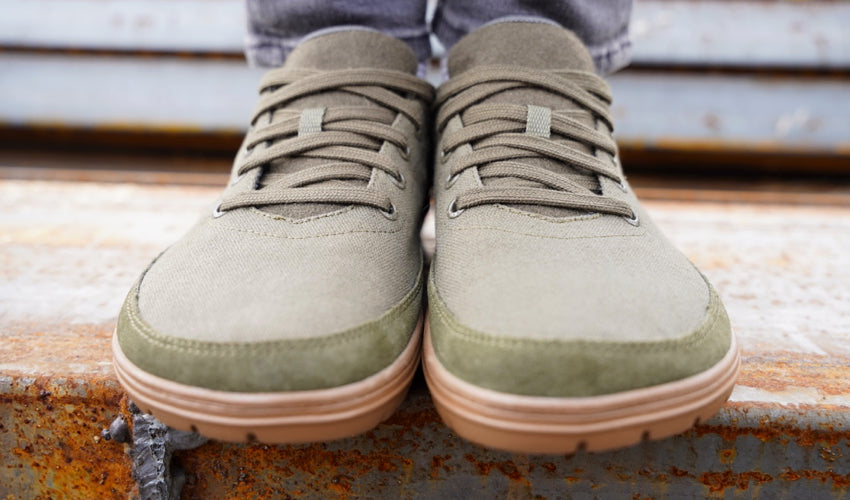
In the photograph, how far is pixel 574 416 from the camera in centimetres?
50

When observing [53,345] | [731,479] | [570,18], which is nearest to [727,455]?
[731,479]

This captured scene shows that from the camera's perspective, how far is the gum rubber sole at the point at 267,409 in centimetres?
51

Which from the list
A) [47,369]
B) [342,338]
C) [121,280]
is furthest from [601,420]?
[121,280]

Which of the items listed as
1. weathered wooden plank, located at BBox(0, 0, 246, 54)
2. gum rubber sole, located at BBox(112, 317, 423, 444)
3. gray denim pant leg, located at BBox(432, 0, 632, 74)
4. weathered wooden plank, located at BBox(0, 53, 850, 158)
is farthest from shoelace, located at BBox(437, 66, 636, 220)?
weathered wooden plank, located at BBox(0, 0, 246, 54)

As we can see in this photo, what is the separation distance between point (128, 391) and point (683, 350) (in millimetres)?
520

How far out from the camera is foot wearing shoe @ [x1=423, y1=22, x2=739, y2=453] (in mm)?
506

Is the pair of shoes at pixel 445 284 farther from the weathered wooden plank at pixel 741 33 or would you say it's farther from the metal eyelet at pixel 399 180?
the weathered wooden plank at pixel 741 33

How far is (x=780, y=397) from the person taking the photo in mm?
621

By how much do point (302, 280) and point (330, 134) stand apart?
0.26 metres

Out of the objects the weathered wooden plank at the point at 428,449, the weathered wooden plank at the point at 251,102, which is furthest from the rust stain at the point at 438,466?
the weathered wooden plank at the point at 251,102

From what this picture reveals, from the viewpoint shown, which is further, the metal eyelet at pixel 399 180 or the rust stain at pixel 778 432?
the metal eyelet at pixel 399 180

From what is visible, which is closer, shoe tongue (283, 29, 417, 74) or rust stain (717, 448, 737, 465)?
rust stain (717, 448, 737, 465)

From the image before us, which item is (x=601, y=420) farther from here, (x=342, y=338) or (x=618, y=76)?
(x=618, y=76)

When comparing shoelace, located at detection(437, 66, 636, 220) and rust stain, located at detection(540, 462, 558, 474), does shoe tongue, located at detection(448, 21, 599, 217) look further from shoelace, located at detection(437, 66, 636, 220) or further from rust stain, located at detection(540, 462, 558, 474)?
rust stain, located at detection(540, 462, 558, 474)
